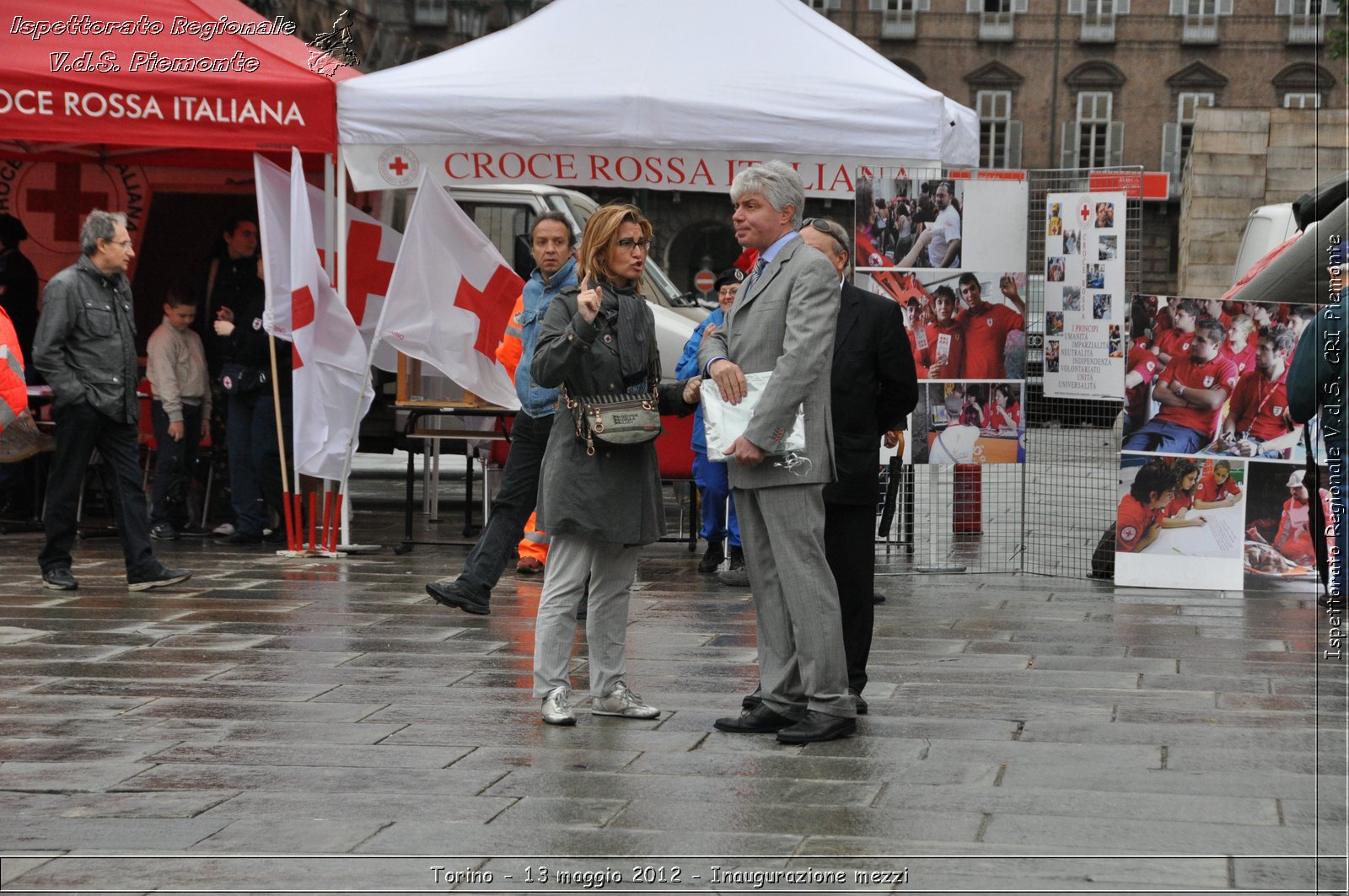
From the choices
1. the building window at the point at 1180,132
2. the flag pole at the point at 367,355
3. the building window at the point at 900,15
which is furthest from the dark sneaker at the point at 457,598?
the building window at the point at 1180,132

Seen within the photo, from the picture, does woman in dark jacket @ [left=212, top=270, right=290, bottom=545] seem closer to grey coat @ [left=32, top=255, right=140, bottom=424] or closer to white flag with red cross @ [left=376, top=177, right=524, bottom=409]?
white flag with red cross @ [left=376, top=177, right=524, bottom=409]

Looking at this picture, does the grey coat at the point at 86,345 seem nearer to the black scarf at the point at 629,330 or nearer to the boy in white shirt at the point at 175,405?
the boy in white shirt at the point at 175,405

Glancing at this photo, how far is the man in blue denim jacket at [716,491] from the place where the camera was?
355 inches

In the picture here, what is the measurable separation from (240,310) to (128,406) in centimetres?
216

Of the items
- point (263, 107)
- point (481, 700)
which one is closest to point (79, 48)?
point (263, 107)

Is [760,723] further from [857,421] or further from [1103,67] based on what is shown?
[1103,67]

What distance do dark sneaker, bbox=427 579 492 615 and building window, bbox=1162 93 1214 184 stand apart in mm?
49119

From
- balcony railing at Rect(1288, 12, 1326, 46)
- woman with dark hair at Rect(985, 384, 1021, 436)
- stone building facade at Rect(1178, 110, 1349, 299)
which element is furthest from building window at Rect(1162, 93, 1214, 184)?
woman with dark hair at Rect(985, 384, 1021, 436)

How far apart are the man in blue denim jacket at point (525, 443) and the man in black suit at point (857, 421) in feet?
5.49

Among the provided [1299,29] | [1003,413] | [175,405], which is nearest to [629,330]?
[1003,413]

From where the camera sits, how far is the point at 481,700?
5910 mm

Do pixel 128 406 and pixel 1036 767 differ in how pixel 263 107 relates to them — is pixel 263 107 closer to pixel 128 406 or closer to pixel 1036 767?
pixel 128 406

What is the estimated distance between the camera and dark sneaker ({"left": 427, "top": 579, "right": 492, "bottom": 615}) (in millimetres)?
7508

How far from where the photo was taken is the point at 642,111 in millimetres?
9812
